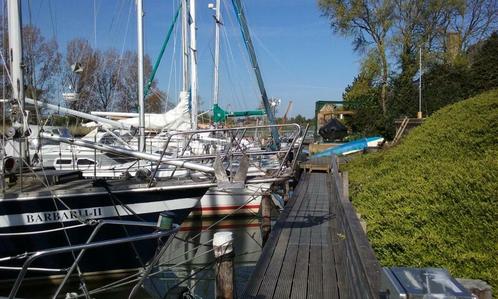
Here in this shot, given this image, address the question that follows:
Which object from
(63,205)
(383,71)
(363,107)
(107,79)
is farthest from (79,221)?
(383,71)

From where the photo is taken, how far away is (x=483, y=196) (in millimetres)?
5457

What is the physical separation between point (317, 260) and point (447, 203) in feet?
7.63

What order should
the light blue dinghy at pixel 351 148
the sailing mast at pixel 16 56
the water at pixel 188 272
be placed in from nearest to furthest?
1. the sailing mast at pixel 16 56
2. the water at pixel 188 272
3. the light blue dinghy at pixel 351 148

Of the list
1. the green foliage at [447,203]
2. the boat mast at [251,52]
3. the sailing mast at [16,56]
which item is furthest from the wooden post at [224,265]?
the boat mast at [251,52]

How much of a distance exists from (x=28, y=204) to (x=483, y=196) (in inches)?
289

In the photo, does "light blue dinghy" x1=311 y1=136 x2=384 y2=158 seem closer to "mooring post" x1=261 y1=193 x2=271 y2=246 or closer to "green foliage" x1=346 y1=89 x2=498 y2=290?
"mooring post" x1=261 y1=193 x2=271 y2=246

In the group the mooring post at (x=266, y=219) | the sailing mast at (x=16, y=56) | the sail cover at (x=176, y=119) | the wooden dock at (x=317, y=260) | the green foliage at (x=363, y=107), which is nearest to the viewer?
the wooden dock at (x=317, y=260)

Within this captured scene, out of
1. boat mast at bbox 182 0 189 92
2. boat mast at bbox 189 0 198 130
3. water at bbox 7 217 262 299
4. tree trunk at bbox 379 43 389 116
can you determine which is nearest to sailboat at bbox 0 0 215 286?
water at bbox 7 217 262 299

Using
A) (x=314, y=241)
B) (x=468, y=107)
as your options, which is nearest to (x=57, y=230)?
(x=314, y=241)

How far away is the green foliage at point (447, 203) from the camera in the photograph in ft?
16.2

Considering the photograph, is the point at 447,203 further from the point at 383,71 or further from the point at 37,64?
the point at 383,71

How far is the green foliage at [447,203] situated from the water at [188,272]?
2.93 meters

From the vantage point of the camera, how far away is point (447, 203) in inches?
238

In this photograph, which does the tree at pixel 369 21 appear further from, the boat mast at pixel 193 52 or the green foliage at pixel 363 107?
the boat mast at pixel 193 52
